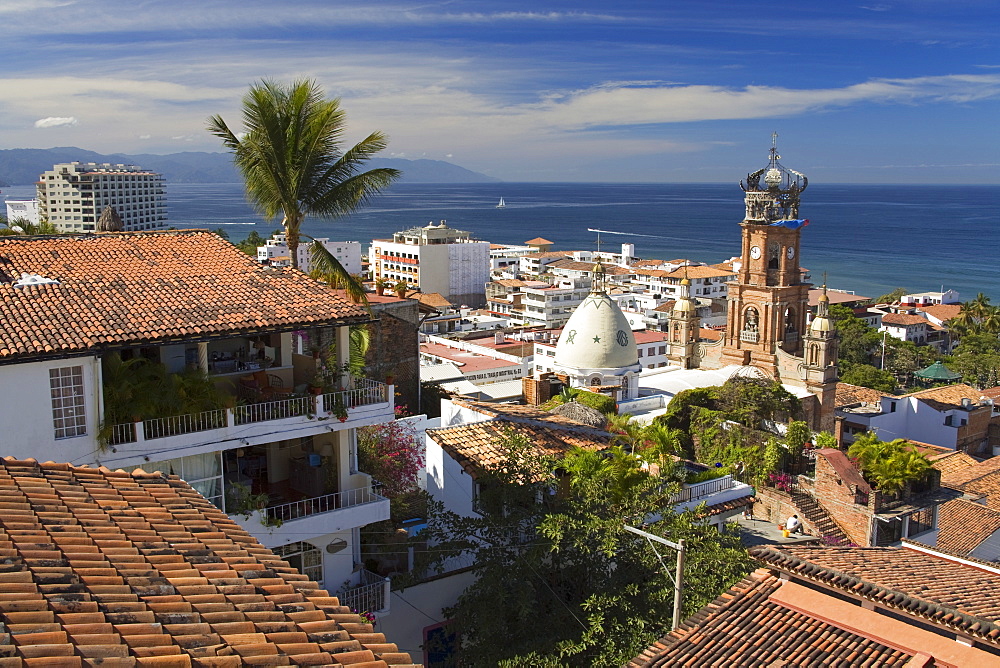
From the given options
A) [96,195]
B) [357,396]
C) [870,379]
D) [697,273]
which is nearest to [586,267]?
[697,273]

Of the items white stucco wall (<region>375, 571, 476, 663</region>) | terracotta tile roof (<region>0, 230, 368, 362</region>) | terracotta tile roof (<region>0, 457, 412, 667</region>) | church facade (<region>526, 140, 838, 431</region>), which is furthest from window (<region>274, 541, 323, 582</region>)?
church facade (<region>526, 140, 838, 431</region>)

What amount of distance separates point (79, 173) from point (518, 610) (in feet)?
537

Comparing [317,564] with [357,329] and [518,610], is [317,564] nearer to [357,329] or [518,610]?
[518,610]

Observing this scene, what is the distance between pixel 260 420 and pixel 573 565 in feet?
17.9

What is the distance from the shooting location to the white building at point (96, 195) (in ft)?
495

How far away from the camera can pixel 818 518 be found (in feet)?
72.4

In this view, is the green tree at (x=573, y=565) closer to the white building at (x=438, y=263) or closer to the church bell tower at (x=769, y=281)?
the church bell tower at (x=769, y=281)

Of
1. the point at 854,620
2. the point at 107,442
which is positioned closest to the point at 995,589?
the point at 854,620

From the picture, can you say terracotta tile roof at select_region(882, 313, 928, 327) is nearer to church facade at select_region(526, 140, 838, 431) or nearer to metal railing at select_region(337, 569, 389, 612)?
church facade at select_region(526, 140, 838, 431)

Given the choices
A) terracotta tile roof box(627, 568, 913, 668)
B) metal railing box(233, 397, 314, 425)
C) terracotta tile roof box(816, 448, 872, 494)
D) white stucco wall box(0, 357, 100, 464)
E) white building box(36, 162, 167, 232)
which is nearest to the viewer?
terracotta tile roof box(627, 568, 913, 668)

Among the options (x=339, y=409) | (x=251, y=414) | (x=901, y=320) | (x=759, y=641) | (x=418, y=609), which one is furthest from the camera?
(x=901, y=320)

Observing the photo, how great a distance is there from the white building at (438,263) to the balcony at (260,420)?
343ft

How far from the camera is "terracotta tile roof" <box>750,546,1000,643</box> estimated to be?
10.7 m

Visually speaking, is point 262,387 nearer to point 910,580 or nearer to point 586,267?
point 910,580
